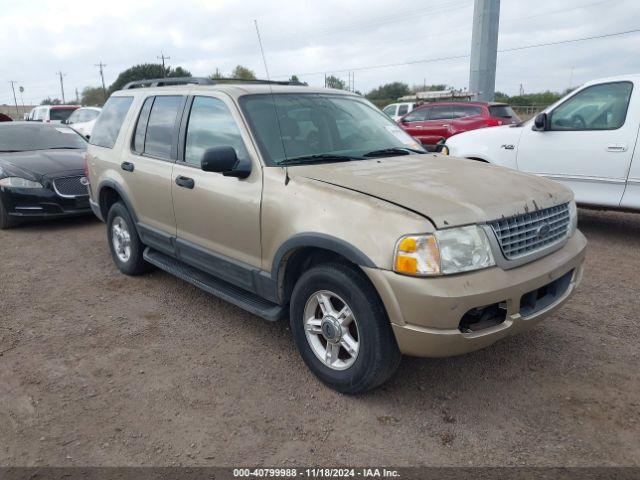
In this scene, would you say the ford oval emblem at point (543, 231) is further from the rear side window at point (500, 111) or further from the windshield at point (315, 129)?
the rear side window at point (500, 111)

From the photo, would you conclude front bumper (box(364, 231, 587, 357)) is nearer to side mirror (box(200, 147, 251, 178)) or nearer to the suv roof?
side mirror (box(200, 147, 251, 178))

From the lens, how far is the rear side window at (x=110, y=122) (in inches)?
204

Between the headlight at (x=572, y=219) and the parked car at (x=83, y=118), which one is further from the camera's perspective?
the parked car at (x=83, y=118)

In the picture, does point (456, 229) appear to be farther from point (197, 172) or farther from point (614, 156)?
point (614, 156)

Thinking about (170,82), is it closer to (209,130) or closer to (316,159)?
(209,130)

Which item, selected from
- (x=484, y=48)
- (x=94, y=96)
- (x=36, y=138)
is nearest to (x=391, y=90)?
(x=94, y=96)

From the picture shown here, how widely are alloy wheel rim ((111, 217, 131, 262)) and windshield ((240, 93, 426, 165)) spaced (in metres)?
2.24

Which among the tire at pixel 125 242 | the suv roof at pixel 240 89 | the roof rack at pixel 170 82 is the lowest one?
the tire at pixel 125 242

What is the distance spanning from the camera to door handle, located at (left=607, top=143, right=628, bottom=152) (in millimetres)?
5855

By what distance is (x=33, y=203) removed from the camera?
7.31 m

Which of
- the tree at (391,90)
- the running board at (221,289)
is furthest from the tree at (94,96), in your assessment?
the running board at (221,289)

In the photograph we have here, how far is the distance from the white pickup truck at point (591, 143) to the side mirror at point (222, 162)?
15.1 feet

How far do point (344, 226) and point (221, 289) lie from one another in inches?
55.6

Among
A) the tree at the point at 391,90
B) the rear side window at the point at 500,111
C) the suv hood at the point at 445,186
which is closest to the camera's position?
the suv hood at the point at 445,186
